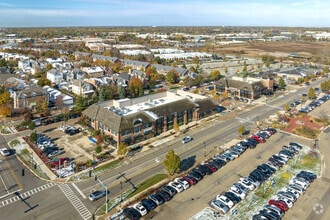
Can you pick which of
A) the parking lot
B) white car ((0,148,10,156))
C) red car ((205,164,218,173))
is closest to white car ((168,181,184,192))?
the parking lot

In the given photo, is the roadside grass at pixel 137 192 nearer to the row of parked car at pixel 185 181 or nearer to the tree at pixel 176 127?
the row of parked car at pixel 185 181

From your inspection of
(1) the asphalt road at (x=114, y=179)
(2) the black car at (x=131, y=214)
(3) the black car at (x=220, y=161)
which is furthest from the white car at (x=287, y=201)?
(2) the black car at (x=131, y=214)

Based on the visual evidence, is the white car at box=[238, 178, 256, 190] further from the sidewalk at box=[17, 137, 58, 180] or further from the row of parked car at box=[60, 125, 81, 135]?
the row of parked car at box=[60, 125, 81, 135]

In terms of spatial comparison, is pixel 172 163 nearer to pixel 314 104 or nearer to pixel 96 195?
pixel 96 195

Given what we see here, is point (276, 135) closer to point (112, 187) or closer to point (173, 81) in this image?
point (112, 187)

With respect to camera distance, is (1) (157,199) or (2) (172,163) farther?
(2) (172,163)

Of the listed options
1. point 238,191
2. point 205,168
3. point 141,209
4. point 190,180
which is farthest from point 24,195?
point 238,191
